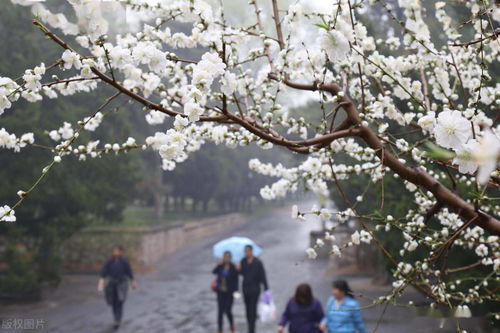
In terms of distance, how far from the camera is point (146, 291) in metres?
Result: 13.4

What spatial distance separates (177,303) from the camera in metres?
11.6

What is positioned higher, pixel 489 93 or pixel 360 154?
pixel 489 93

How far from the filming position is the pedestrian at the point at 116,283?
31.4ft

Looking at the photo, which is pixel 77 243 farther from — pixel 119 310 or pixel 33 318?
pixel 119 310

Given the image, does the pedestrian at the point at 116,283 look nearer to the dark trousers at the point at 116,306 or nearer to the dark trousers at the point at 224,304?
the dark trousers at the point at 116,306

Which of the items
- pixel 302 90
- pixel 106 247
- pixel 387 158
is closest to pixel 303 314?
pixel 302 90

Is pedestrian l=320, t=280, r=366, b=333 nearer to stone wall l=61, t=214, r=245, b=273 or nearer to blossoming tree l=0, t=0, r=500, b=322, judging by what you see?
blossoming tree l=0, t=0, r=500, b=322

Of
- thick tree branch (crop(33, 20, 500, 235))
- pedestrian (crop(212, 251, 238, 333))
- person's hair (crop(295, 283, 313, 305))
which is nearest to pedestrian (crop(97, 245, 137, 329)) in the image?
pedestrian (crop(212, 251, 238, 333))

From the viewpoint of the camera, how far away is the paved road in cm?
930

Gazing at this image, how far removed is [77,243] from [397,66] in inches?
610

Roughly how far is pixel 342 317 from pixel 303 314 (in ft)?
2.04

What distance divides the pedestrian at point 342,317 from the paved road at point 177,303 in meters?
1.07

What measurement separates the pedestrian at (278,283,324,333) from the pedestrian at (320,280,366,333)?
15 centimetres

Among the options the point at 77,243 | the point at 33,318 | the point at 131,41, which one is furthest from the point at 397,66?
the point at 77,243
